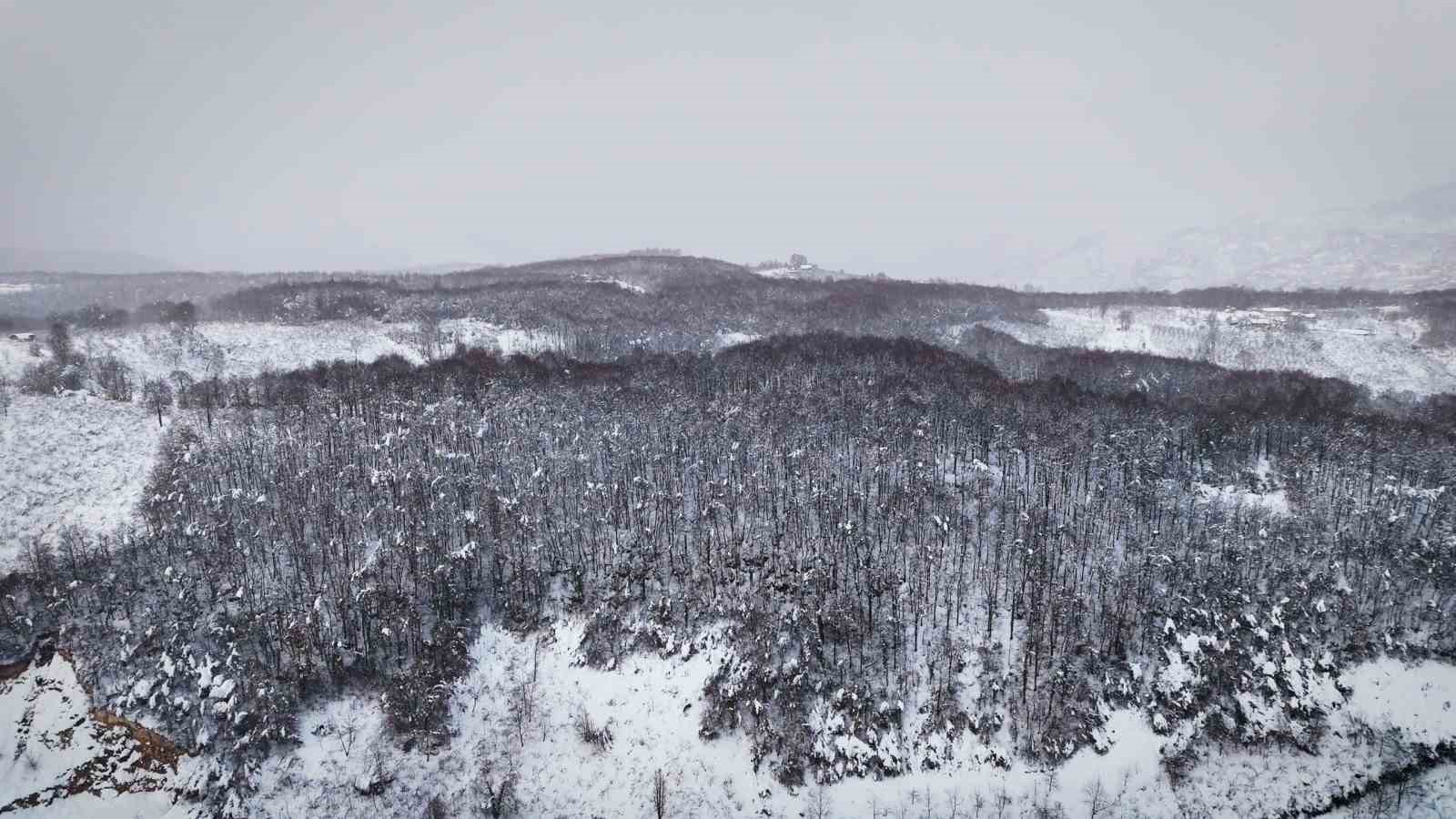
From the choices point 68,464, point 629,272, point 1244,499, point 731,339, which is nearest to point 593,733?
point 68,464

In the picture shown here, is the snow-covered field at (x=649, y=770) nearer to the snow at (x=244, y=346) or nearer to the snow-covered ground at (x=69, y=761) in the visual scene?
the snow-covered ground at (x=69, y=761)

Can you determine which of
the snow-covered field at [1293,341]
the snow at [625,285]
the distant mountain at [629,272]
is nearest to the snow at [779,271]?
the distant mountain at [629,272]

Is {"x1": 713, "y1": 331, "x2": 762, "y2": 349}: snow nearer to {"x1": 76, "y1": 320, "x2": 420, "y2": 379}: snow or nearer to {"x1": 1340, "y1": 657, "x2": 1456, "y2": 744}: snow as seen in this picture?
{"x1": 76, "y1": 320, "x2": 420, "y2": 379}: snow

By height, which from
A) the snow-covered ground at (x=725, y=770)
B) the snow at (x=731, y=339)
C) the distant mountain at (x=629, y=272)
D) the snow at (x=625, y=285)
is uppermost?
the distant mountain at (x=629, y=272)

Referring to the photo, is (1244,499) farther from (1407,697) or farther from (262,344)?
(262,344)

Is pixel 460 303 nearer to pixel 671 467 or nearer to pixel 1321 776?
pixel 671 467

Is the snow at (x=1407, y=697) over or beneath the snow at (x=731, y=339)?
beneath

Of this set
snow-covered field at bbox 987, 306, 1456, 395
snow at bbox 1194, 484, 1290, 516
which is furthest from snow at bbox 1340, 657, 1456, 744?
snow-covered field at bbox 987, 306, 1456, 395
